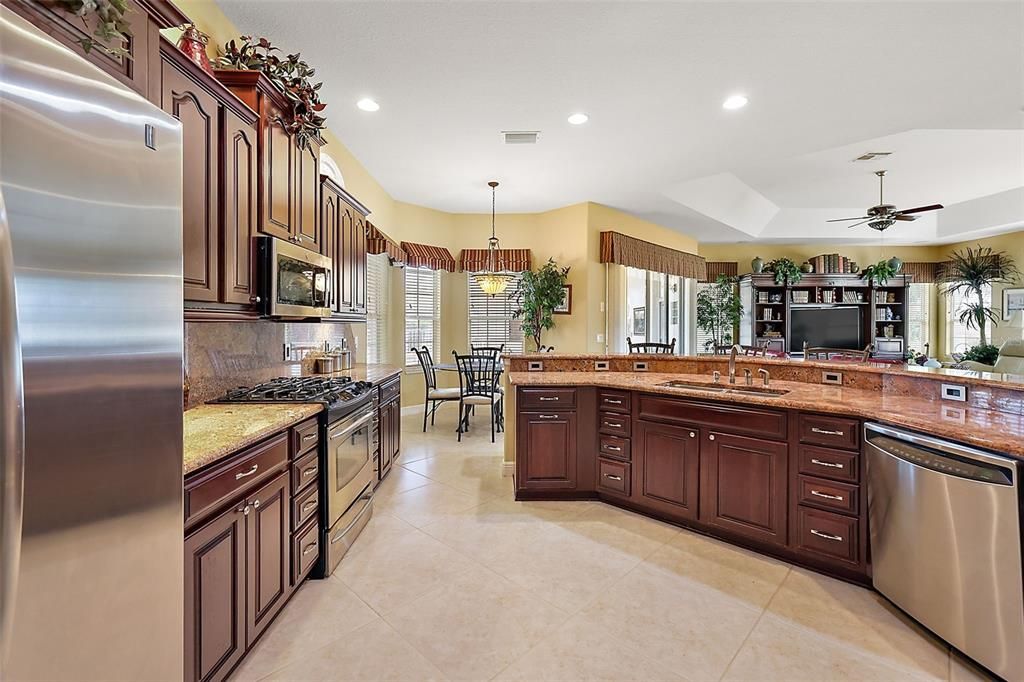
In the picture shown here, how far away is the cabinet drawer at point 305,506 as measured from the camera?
2105 millimetres

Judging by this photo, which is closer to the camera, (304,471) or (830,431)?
(304,471)

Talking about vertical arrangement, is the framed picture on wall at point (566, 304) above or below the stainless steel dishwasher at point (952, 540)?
above

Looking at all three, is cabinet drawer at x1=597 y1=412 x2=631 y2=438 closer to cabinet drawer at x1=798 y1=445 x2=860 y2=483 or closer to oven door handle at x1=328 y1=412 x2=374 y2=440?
cabinet drawer at x1=798 y1=445 x2=860 y2=483

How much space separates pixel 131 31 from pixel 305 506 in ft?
6.50

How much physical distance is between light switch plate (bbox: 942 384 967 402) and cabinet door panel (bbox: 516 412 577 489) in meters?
2.17

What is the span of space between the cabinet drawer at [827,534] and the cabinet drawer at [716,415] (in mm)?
446

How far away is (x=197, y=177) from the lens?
74.9 inches

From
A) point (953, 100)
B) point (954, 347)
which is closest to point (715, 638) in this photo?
point (953, 100)

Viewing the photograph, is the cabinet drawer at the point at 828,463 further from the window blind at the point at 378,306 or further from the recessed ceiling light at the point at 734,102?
the window blind at the point at 378,306

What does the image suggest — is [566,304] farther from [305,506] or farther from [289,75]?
[305,506]

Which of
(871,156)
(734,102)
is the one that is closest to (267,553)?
(734,102)

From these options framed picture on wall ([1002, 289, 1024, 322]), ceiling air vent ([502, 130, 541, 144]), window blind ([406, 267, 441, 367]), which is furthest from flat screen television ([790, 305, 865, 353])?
ceiling air vent ([502, 130, 541, 144])

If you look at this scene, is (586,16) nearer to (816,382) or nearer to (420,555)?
(816,382)

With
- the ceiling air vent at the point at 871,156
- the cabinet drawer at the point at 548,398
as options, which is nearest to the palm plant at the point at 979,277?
the ceiling air vent at the point at 871,156
